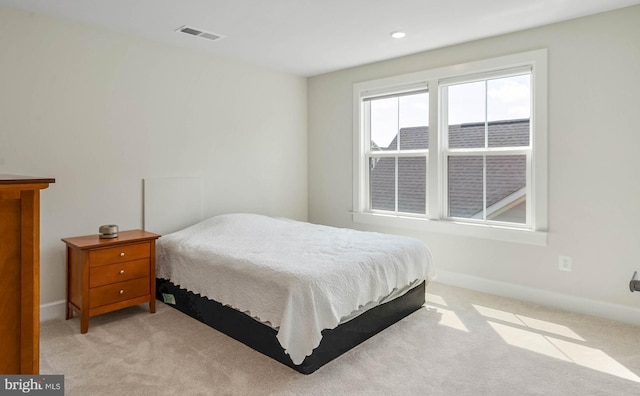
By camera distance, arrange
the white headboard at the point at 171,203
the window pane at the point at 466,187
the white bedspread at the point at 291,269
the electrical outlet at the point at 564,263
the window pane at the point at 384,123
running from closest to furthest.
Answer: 1. the white bedspread at the point at 291,269
2. the electrical outlet at the point at 564,263
3. the white headboard at the point at 171,203
4. the window pane at the point at 466,187
5. the window pane at the point at 384,123

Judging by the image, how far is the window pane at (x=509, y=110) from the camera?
11.1 feet

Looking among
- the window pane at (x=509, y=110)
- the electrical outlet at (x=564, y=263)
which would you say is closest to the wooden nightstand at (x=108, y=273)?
the window pane at (x=509, y=110)

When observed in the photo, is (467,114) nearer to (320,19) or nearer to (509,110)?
(509,110)

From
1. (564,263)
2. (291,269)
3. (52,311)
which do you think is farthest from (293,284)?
(564,263)

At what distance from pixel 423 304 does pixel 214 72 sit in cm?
307

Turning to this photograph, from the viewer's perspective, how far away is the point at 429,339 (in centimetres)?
263

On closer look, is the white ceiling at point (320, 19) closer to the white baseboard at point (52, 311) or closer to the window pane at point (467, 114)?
the window pane at point (467, 114)

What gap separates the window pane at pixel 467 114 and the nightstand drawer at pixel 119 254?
2975 mm

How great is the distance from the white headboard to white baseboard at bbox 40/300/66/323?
0.89m

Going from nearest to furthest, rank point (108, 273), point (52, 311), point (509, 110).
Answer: point (108, 273) → point (52, 311) → point (509, 110)

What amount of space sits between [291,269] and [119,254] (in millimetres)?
1443

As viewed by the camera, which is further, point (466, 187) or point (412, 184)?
point (412, 184)

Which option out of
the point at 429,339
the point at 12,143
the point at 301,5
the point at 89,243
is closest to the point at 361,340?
the point at 429,339

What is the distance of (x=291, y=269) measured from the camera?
2.37 meters
